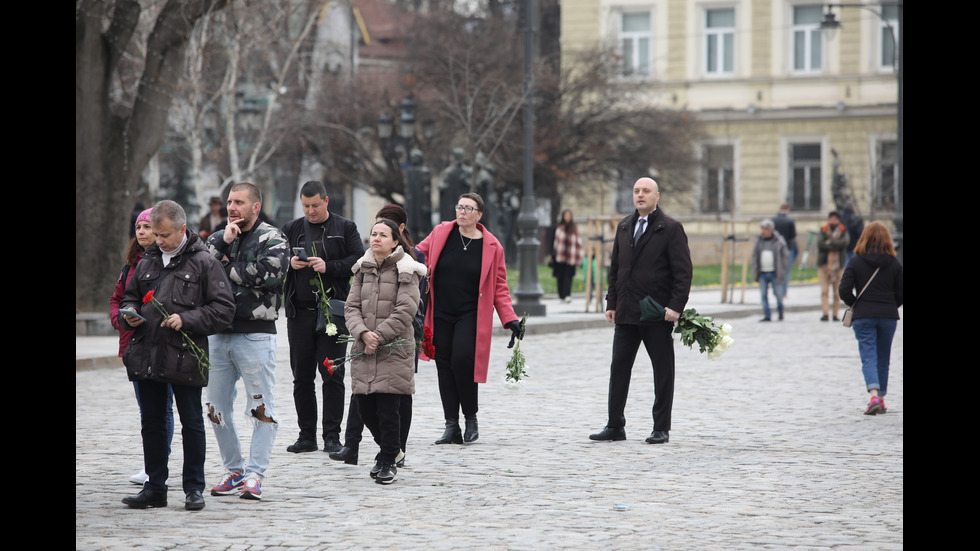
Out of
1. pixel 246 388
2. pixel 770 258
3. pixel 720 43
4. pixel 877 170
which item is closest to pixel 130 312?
pixel 246 388

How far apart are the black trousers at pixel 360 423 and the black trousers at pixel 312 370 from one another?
30 cm

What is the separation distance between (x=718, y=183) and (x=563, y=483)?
40436mm

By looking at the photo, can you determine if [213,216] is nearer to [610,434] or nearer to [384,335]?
[610,434]

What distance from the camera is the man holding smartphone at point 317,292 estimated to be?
9.17 metres

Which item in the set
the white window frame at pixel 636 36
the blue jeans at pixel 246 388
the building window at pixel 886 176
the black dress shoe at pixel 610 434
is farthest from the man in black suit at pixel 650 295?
the white window frame at pixel 636 36

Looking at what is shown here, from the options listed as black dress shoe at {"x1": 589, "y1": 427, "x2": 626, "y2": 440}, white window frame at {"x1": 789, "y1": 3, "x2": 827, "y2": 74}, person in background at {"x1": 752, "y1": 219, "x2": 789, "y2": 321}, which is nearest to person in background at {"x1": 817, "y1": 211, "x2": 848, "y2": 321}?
person in background at {"x1": 752, "y1": 219, "x2": 789, "y2": 321}

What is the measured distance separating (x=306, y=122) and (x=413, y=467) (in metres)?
33.0

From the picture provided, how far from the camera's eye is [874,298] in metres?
11.7

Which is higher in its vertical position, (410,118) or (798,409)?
(410,118)

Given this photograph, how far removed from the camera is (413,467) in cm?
880

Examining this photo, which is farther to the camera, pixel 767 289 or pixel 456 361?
pixel 767 289

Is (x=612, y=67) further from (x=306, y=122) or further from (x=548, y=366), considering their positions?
(x=548, y=366)
